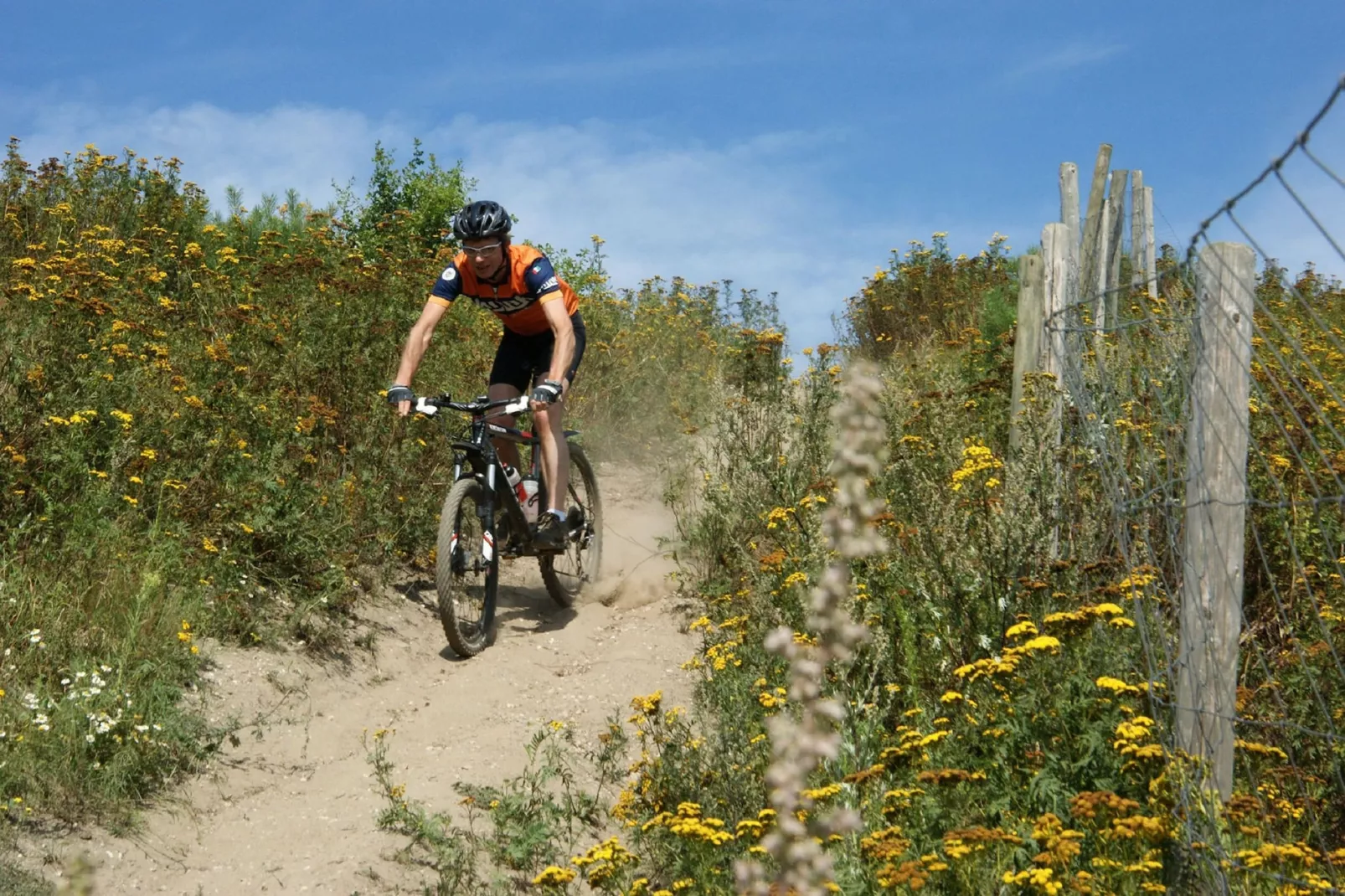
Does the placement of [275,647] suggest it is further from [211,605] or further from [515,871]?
[515,871]

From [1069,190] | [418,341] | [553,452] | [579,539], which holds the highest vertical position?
[1069,190]

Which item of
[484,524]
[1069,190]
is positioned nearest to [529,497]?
[484,524]

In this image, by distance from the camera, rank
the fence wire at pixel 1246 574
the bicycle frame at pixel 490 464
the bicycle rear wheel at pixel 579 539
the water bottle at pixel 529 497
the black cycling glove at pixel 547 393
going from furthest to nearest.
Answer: the bicycle rear wheel at pixel 579 539 → the water bottle at pixel 529 497 → the bicycle frame at pixel 490 464 → the black cycling glove at pixel 547 393 → the fence wire at pixel 1246 574

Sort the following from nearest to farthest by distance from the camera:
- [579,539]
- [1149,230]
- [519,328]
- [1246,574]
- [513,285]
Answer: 1. [1246,574]
2. [513,285]
3. [519,328]
4. [579,539]
5. [1149,230]

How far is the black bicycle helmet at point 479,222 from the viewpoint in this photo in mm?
7012

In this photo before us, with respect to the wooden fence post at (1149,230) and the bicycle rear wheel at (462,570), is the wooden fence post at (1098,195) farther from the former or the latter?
the bicycle rear wheel at (462,570)

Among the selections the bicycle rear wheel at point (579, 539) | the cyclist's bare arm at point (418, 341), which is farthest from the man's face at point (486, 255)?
the bicycle rear wheel at point (579, 539)

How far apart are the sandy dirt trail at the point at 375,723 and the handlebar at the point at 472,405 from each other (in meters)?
1.49

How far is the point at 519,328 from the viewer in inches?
307

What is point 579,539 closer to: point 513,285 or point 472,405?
point 472,405

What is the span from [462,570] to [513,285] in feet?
5.64

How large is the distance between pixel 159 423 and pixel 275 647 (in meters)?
1.51

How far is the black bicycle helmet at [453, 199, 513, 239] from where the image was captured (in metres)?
7.01


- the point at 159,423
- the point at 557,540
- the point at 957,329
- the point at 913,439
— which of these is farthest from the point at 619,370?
the point at 913,439
